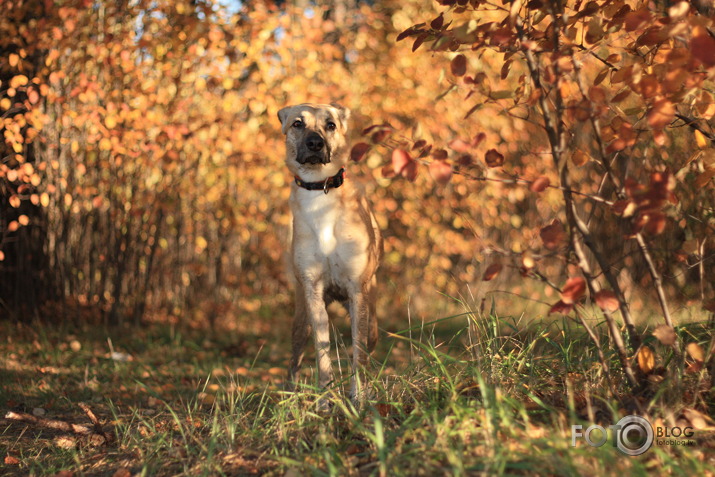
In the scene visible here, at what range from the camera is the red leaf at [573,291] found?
2.32 metres

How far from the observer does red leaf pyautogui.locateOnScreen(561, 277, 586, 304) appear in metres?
2.32

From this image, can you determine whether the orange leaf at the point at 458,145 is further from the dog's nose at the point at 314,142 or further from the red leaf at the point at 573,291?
the dog's nose at the point at 314,142

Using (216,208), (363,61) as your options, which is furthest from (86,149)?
(363,61)

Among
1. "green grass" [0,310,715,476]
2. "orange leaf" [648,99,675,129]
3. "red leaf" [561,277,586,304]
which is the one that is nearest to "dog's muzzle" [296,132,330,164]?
"green grass" [0,310,715,476]

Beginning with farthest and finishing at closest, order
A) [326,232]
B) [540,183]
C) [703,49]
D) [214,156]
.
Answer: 1. [214,156]
2. [326,232]
3. [540,183]
4. [703,49]

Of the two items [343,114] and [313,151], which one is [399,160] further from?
[343,114]

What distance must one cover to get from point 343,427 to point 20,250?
14.2 ft

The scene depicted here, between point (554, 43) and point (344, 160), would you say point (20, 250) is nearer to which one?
point (344, 160)

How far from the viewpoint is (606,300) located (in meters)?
2.38

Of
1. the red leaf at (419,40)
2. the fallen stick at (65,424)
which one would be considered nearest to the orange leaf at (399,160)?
the red leaf at (419,40)

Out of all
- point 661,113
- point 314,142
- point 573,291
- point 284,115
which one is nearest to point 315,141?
point 314,142

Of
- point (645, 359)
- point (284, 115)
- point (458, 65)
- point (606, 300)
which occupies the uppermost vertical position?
point (458, 65)

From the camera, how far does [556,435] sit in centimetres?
225

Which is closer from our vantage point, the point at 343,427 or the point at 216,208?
the point at 343,427
